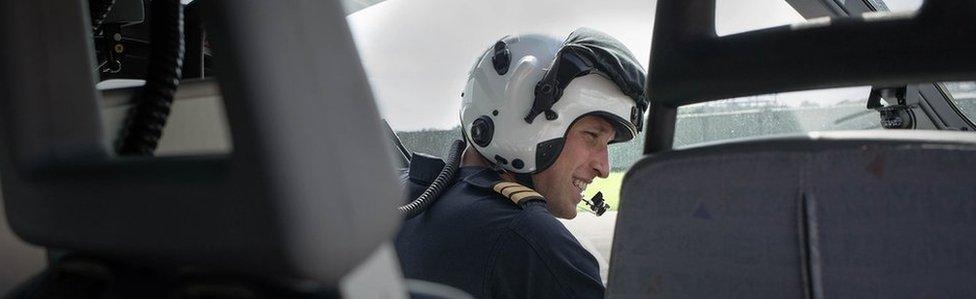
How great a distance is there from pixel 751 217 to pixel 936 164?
190 millimetres

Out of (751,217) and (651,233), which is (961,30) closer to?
(751,217)

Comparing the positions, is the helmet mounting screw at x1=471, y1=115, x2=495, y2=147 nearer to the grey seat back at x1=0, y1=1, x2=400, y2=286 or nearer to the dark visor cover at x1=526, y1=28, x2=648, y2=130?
the dark visor cover at x1=526, y1=28, x2=648, y2=130

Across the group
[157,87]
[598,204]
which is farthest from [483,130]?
[157,87]

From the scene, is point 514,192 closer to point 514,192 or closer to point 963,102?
point 514,192

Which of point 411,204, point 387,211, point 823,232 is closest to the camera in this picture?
point 387,211

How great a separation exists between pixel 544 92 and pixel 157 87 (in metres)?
1.78

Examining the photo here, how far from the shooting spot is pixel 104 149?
1.61 feet

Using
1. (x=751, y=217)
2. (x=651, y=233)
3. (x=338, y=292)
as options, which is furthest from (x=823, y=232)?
(x=338, y=292)

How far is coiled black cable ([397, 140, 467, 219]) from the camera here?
2117 millimetres

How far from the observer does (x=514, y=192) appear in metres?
2.12

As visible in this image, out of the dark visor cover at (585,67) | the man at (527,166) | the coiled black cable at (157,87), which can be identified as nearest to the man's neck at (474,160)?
the man at (527,166)

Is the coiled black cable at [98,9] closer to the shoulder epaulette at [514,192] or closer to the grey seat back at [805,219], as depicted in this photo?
the grey seat back at [805,219]

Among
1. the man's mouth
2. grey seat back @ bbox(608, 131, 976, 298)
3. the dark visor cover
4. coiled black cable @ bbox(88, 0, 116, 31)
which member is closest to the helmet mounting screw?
the dark visor cover

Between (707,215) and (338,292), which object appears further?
(707,215)
